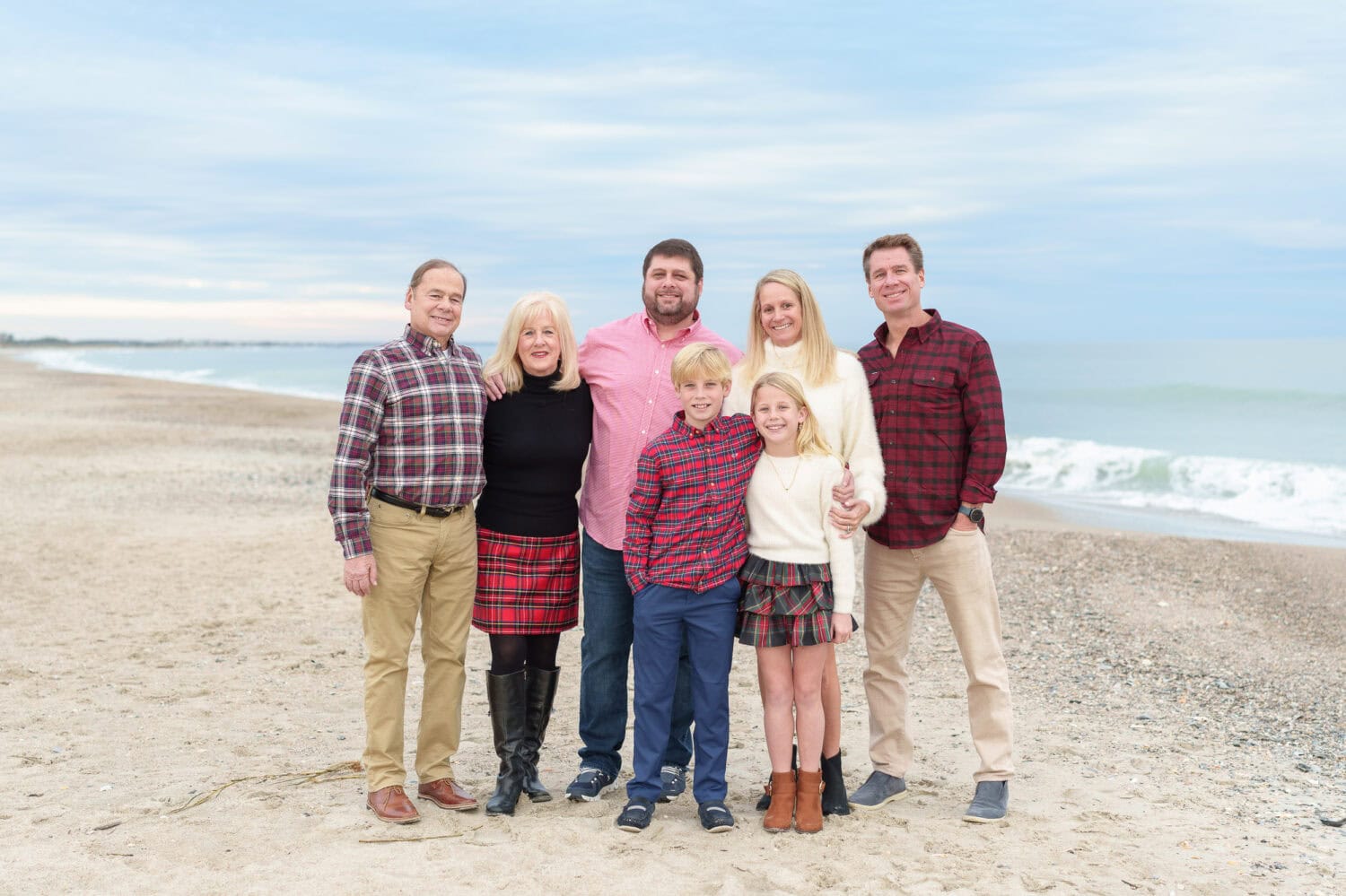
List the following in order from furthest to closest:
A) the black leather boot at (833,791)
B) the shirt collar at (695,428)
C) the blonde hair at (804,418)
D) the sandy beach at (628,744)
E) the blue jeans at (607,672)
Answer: the blue jeans at (607,672), the black leather boot at (833,791), the shirt collar at (695,428), the blonde hair at (804,418), the sandy beach at (628,744)

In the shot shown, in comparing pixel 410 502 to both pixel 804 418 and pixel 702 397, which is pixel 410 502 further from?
pixel 804 418

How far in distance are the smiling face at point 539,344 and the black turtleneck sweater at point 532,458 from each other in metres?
0.07

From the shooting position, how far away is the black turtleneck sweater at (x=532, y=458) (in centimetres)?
399

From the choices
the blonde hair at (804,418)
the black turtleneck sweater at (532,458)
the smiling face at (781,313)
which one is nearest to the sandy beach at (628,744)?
the black turtleneck sweater at (532,458)

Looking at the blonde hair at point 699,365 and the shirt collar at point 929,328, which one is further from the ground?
the shirt collar at point 929,328

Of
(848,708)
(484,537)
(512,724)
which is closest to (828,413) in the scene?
(484,537)

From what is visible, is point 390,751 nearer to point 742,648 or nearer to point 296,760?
point 296,760

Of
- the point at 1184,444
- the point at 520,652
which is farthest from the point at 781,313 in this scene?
the point at 1184,444

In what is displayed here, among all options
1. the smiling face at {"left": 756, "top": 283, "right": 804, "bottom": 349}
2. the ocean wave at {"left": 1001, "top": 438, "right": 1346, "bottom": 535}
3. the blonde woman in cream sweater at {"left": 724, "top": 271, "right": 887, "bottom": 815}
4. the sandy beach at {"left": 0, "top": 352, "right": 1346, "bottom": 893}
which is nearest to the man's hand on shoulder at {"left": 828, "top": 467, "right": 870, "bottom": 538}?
the blonde woman in cream sweater at {"left": 724, "top": 271, "right": 887, "bottom": 815}

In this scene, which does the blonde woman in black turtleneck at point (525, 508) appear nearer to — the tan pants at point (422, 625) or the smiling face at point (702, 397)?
the tan pants at point (422, 625)

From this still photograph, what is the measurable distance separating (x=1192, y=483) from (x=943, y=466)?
15.0m

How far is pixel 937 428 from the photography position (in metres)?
4.00

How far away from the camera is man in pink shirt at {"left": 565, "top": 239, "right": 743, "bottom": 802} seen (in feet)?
13.5

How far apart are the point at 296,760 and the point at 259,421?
20967mm
